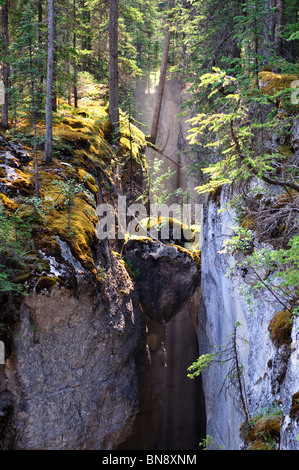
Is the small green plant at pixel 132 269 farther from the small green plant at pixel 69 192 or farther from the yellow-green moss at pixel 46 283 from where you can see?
the yellow-green moss at pixel 46 283

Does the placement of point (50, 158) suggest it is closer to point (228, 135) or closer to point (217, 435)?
point (228, 135)

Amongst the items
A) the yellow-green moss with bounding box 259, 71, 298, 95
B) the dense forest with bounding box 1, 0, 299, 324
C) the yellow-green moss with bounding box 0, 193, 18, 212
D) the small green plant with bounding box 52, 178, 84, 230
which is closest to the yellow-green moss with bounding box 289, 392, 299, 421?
the dense forest with bounding box 1, 0, 299, 324

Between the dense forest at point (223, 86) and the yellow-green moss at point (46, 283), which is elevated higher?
the dense forest at point (223, 86)

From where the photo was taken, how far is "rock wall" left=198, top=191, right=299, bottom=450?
5.06 m

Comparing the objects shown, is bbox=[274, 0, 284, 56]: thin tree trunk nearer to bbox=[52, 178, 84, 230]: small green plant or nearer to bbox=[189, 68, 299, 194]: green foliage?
bbox=[189, 68, 299, 194]: green foliage

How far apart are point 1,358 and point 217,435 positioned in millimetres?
6523

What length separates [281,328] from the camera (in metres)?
5.61

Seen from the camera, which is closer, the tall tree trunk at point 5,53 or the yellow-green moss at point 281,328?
the yellow-green moss at point 281,328

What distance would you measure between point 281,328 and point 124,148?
12057 millimetres

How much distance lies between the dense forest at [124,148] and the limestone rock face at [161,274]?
2.00ft

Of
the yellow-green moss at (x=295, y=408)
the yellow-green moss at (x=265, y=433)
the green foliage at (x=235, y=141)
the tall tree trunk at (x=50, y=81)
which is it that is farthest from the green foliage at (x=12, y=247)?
the yellow-green moss at (x=295, y=408)

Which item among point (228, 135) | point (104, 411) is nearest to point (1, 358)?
point (104, 411)

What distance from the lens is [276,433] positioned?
4.91m

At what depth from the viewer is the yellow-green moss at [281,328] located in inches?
215
